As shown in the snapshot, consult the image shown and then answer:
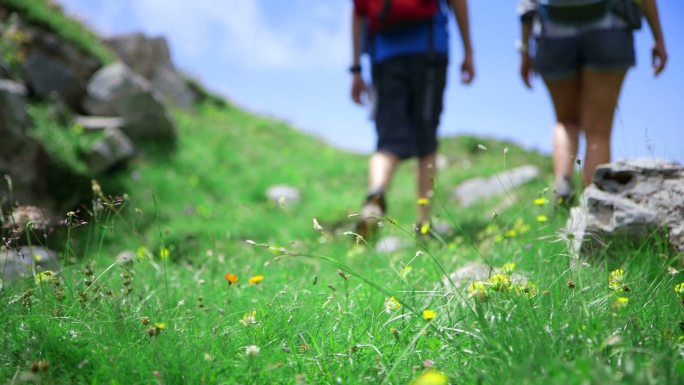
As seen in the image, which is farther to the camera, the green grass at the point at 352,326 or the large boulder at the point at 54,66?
the large boulder at the point at 54,66

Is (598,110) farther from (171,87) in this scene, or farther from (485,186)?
(171,87)

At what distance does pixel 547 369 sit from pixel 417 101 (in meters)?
3.49

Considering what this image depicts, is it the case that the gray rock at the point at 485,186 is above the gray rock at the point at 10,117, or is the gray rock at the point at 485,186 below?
below

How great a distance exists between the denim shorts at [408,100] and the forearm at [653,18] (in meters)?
1.47

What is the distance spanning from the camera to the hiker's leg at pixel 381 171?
4.24 m

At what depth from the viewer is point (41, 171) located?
6309 mm

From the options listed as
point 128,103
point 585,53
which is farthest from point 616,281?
point 128,103

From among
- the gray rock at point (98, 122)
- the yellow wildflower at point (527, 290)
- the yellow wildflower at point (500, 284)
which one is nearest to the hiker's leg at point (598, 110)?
the yellow wildflower at point (527, 290)

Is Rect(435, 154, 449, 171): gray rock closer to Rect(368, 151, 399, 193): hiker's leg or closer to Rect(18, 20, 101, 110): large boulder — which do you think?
Rect(18, 20, 101, 110): large boulder

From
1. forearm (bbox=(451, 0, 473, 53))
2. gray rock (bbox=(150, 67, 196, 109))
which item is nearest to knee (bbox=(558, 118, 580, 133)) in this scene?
forearm (bbox=(451, 0, 473, 53))

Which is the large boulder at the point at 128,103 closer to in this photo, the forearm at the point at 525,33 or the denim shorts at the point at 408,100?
the denim shorts at the point at 408,100

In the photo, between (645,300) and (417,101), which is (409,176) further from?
(645,300)

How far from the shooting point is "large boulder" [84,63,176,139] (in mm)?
8469

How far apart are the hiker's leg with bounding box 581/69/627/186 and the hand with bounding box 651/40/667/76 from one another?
46cm
